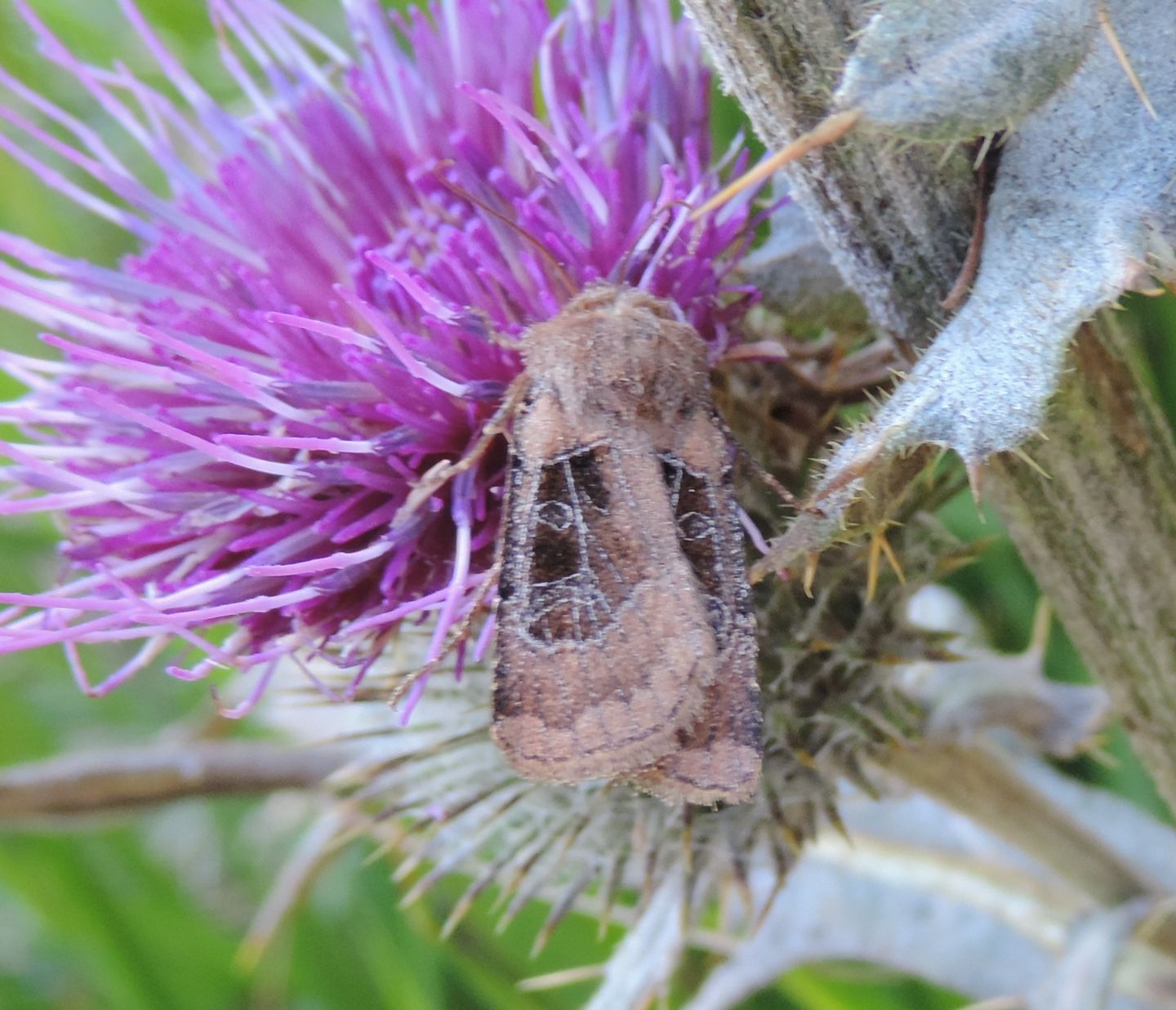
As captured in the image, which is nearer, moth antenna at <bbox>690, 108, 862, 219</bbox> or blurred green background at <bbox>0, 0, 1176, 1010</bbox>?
moth antenna at <bbox>690, 108, 862, 219</bbox>

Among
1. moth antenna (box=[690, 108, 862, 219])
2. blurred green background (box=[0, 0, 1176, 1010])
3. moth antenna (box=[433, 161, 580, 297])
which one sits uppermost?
moth antenna (box=[433, 161, 580, 297])

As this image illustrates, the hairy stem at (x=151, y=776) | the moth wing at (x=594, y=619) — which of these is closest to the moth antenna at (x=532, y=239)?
the moth wing at (x=594, y=619)

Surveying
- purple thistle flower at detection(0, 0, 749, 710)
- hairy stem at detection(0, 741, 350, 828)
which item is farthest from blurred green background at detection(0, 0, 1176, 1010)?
purple thistle flower at detection(0, 0, 749, 710)

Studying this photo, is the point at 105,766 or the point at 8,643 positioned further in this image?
the point at 105,766

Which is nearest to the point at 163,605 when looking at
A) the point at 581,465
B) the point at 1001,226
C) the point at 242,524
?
the point at 242,524

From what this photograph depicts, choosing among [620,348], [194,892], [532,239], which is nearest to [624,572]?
[620,348]

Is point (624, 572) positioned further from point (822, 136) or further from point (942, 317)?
point (822, 136)

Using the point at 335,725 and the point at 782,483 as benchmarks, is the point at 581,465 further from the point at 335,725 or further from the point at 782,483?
the point at 335,725

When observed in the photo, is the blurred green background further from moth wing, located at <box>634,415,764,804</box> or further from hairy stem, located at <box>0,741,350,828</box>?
moth wing, located at <box>634,415,764,804</box>

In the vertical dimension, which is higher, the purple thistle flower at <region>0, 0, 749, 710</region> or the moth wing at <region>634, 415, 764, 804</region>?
the purple thistle flower at <region>0, 0, 749, 710</region>
